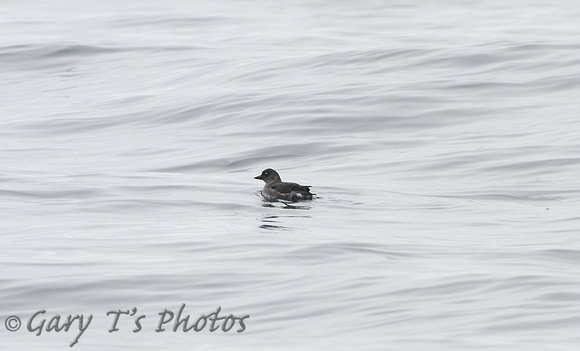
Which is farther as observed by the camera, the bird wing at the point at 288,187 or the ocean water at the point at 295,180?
the bird wing at the point at 288,187

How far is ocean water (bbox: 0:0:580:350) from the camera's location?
9.84 m

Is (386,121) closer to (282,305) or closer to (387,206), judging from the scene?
(387,206)

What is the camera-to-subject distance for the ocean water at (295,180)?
9.84 m

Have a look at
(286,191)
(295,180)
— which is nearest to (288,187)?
(286,191)

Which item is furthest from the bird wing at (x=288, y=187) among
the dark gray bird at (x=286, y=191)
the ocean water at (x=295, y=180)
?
the ocean water at (x=295, y=180)

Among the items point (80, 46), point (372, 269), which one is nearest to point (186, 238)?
point (372, 269)

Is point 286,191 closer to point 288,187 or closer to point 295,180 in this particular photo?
point 288,187

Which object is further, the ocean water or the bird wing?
the bird wing

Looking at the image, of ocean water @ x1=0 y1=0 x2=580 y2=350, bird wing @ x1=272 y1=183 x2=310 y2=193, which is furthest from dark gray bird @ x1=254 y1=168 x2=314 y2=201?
ocean water @ x1=0 y1=0 x2=580 y2=350

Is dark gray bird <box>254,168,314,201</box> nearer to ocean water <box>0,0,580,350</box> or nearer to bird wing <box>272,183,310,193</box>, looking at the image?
bird wing <box>272,183,310,193</box>

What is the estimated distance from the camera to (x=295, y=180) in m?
17.2

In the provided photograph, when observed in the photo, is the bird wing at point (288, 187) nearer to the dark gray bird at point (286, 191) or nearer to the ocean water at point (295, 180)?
the dark gray bird at point (286, 191)

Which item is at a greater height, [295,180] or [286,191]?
[286,191]

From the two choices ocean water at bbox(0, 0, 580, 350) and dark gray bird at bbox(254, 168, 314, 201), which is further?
dark gray bird at bbox(254, 168, 314, 201)
